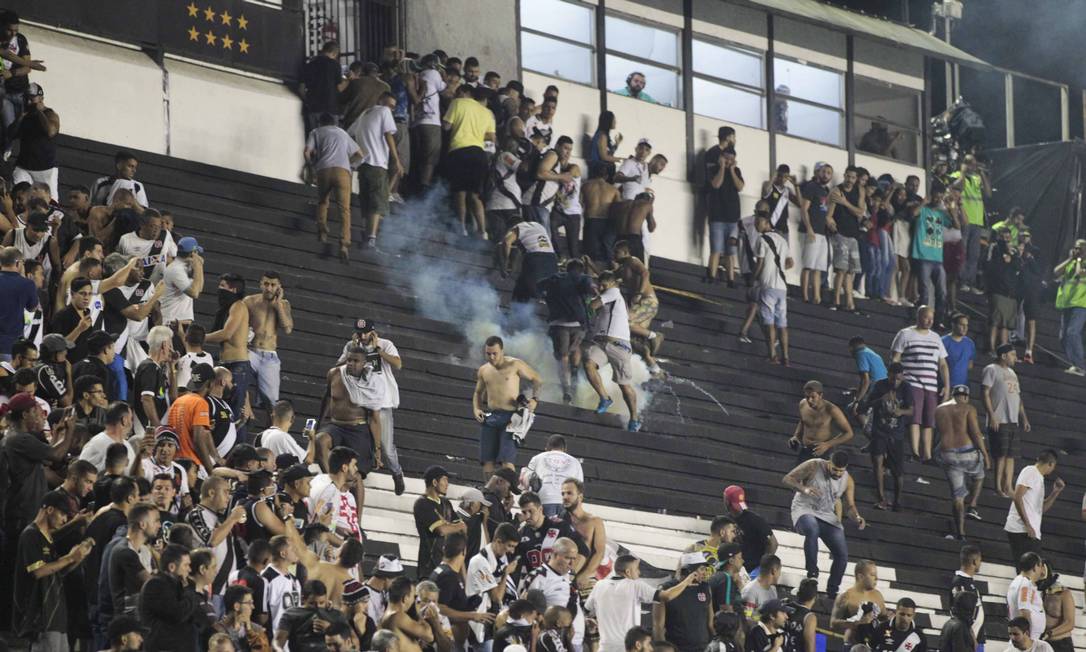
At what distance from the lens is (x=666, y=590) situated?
15.6m

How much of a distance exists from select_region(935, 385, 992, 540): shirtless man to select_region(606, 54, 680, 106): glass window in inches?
261

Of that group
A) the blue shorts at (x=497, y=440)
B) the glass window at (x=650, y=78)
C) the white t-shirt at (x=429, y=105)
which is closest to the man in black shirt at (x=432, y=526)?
the blue shorts at (x=497, y=440)

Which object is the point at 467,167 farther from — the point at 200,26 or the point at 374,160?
the point at 200,26

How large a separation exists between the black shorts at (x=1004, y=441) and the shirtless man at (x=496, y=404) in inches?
263

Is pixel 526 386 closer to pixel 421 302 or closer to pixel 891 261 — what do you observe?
pixel 421 302

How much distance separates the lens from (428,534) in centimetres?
1523

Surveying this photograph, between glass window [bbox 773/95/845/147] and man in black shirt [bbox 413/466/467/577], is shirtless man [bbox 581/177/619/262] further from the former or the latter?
man in black shirt [bbox 413/466/467/577]

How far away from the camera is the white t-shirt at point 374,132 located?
20.6 m

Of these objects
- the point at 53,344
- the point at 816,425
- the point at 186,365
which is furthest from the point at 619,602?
the point at 816,425

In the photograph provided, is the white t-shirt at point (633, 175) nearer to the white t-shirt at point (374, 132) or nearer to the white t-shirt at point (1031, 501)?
the white t-shirt at point (374, 132)

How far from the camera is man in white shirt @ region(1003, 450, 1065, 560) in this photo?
67.2ft

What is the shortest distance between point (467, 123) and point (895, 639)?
24.4 feet

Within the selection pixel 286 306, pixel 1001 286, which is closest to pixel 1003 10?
pixel 1001 286

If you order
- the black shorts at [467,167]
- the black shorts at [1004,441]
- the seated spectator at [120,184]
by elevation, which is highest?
the black shorts at [467,167]
